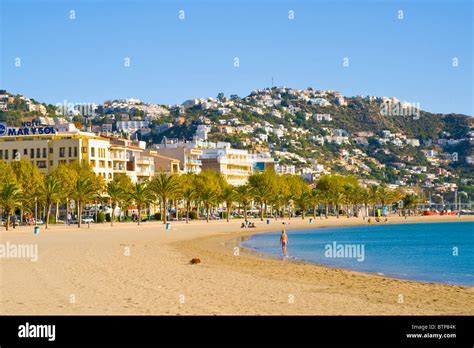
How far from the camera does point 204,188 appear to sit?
4779 inches

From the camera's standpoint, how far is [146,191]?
102m

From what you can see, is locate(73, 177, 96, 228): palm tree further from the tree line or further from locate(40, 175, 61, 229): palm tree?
locate(40, 175, 61, 229): palm tree

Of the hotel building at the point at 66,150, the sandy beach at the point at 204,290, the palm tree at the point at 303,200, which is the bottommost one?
the sandy beach at the point at 204,290

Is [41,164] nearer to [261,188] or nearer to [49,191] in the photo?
[261,188]

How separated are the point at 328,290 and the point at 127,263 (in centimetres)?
1360

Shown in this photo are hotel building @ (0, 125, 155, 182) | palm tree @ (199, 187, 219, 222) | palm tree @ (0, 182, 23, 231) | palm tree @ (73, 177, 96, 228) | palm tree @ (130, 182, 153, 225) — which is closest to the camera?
palm tree @ (0, 182, 23, 231)

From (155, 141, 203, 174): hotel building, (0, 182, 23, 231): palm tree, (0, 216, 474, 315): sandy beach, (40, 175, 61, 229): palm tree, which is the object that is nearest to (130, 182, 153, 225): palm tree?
(40, 175, 61, 229): palm tree

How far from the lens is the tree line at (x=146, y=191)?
8856 centimetres

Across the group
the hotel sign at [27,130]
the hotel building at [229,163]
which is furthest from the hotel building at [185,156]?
the hotel sign at [27,130]

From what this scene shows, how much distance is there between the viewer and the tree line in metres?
88.6

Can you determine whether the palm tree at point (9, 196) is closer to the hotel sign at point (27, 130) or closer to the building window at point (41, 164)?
the building window at point (41, 164)
